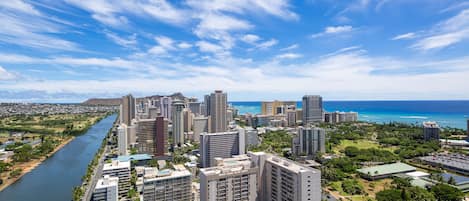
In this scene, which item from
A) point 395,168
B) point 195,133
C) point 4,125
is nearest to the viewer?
point 395,168

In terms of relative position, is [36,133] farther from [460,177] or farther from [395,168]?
[460,177]

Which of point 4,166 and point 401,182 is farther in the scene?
point 4,166

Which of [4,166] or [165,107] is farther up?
[165,107]

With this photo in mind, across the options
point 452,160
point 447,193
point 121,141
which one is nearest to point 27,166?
point 121,141

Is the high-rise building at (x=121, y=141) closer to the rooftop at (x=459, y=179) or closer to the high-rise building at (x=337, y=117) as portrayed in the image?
the rooftop at (x=459, y=179)

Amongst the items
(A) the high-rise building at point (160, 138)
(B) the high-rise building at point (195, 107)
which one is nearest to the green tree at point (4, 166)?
(A) the high-rise building at point (160, 138)

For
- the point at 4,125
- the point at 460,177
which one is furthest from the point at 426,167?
the point at 4,125

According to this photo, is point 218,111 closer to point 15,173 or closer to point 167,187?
point 15,173
